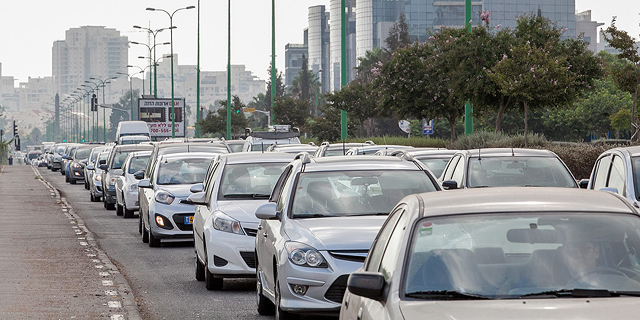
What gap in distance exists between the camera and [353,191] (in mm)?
9695

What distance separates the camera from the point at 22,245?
17031 mm

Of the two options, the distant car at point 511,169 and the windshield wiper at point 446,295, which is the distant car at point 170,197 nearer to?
the distant car at point 511,169

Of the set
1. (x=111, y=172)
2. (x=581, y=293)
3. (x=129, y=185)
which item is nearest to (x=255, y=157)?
(x=581, y=293)

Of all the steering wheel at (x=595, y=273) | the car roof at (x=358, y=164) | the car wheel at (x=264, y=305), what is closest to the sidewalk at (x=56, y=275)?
Answer: the car wheel at (x=264, y=305)

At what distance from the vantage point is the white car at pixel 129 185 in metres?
23.8

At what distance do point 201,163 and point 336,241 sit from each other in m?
10.7

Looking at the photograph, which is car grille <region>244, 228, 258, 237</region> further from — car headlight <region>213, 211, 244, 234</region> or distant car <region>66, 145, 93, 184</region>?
distant car <region>66, 145, 93, 184</region>

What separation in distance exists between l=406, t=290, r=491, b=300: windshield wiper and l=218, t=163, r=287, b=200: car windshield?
810 cm

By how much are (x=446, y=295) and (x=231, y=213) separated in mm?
7201

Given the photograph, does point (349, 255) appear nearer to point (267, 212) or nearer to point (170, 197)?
point (267, 212)

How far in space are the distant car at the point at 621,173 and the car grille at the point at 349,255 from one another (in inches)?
134

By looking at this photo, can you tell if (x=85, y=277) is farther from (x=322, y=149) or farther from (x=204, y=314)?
(x=322, y=149)

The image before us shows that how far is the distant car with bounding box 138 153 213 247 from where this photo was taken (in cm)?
1669

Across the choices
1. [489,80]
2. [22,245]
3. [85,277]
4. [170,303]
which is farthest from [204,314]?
[489,80]
